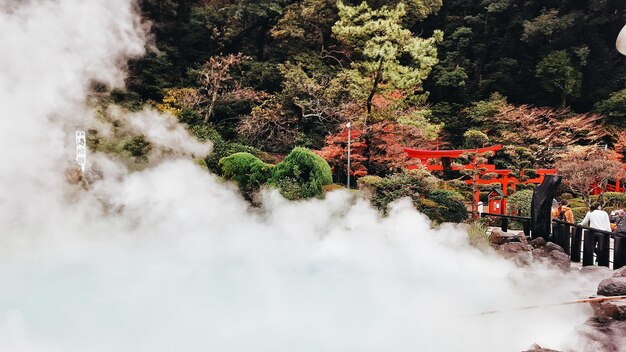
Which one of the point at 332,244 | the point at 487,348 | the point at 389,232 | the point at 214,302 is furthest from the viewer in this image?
the point at 389,232

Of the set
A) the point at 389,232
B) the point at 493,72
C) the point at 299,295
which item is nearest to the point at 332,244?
the point at 389,232

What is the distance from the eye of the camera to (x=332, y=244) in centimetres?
785

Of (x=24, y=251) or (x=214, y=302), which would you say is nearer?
(x=214, y=302)

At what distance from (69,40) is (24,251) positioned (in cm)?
282

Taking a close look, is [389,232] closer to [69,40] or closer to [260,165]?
[260,165]

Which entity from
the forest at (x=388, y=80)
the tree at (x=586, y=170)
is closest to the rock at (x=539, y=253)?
A: the forest at (x=388, y=80)

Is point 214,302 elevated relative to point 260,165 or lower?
lower

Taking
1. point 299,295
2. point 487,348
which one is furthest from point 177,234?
point 487,348

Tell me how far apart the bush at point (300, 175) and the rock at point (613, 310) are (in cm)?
647

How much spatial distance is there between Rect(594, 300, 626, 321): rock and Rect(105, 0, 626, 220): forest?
784 cm

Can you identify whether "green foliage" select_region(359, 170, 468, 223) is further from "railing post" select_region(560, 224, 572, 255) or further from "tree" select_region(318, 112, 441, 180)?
"tree" select_region(318, 112, 441, 180)

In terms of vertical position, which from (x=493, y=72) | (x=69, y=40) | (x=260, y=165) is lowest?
(x=260, y=165)

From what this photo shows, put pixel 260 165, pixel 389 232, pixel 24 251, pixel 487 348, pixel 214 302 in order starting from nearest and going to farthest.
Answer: pixel 487 348, pixel 214 302, pixel 24 251, pixel 389 232, pixel 260 165

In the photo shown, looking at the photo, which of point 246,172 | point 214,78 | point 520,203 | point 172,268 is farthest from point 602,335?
point 214,78
